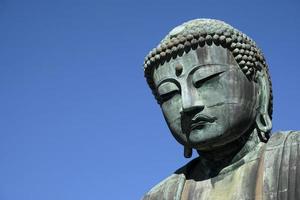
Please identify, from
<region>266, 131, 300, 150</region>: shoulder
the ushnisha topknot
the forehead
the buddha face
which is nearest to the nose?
the buddha face

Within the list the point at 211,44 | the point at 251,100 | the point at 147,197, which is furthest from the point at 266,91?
the point at 147,197

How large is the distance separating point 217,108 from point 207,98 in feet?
0.49

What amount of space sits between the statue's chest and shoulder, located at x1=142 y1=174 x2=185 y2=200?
0.21 ft

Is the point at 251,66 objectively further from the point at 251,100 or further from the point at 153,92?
the point at 153,92

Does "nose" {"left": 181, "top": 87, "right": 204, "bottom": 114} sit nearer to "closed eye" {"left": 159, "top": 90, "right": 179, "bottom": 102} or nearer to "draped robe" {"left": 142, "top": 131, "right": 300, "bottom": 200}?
"closed eye" {"left": 159, "top": 90, "right": 179, "bottom": 102}

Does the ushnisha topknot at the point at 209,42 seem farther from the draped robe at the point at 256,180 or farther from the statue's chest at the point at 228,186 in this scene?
the statue's chest at the point at 228,186

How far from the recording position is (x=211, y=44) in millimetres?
7035

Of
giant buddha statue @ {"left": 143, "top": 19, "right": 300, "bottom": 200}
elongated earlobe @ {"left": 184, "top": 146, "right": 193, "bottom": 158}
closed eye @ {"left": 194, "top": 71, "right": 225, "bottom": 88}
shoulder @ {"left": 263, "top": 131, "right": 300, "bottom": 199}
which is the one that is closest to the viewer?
shoulder @ {"left": 263, "top": 131, "right": 300, "bottom": 199}

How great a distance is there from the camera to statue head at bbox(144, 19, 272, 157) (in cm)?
681

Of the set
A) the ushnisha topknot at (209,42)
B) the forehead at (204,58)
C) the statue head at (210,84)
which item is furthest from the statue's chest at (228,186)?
the forehead at (204,58)

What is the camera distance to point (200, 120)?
6.82 m

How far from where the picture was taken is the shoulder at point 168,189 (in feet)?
23.3

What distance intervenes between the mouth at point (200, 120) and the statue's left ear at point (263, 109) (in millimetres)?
562

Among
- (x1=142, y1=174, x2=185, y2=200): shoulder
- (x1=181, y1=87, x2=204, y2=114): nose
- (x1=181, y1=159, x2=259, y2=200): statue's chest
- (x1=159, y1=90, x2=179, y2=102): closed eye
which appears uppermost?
(x1=159, y1=90, x2=179, y2=102): closed eye
